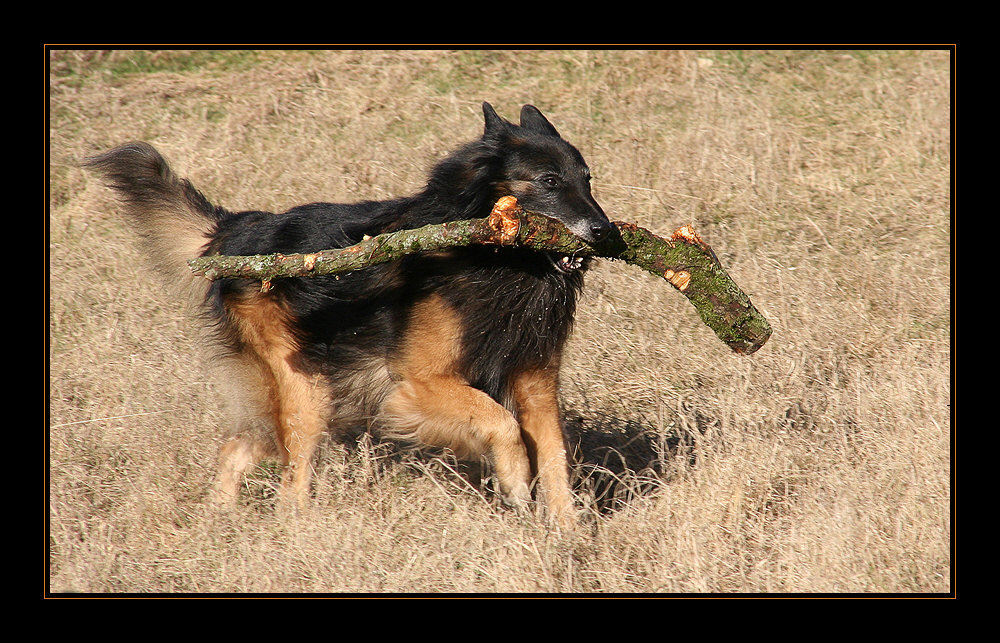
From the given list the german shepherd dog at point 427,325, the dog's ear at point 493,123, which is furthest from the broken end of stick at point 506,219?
the dog's ear at point 493,123

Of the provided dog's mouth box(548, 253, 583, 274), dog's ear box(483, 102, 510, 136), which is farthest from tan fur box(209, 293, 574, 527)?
dog's ear box(483, 102, 510, 136)

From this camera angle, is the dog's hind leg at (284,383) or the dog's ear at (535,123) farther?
the dog's hind leg at (284,383)

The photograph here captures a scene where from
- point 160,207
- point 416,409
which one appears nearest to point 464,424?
point 416,409

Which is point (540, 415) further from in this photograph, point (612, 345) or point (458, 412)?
point (612, 345)

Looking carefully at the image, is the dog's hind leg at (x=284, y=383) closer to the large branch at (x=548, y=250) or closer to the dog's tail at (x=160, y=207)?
the dog's tail at (x=160, y=207)

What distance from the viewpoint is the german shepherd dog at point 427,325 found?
15.2 ft

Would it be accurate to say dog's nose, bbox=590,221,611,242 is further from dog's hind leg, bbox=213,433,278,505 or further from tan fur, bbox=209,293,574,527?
dog's hind leg, bbox=213,433,278,505

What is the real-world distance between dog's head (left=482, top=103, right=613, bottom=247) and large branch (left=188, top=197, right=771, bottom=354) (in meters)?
0.17

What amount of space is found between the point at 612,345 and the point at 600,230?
2.67 m

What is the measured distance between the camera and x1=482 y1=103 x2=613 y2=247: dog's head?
446 cm

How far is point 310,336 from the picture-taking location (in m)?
5.28

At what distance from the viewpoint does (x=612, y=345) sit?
6.82 m

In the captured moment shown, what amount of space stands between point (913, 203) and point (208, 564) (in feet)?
23.8

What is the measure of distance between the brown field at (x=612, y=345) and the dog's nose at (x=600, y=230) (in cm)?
141
